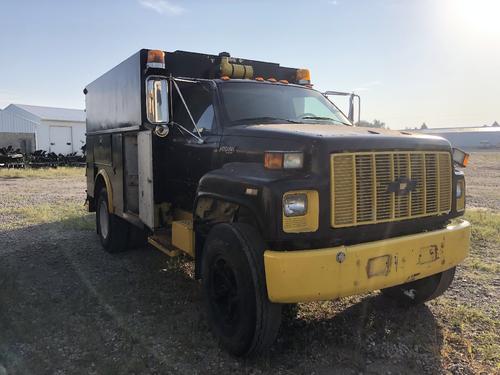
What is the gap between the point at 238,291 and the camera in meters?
3.61

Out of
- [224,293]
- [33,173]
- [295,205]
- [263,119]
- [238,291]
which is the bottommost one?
[224,293]

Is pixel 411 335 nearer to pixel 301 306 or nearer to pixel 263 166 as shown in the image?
pixel 301 306

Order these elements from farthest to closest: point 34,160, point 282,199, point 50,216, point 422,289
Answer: point 34,160, point 50,216, point 422,289, point 282,199

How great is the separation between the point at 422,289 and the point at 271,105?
244cm

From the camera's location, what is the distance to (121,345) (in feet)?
13.1

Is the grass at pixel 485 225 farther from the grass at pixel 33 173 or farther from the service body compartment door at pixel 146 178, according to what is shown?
the grass at pixel 33 173

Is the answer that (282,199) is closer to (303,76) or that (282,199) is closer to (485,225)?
(303,76)

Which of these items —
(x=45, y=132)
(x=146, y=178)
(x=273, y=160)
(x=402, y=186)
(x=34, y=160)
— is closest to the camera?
(x=273, y=160)

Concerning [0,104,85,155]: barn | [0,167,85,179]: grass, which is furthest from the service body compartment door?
[0,104,85,155]: barn

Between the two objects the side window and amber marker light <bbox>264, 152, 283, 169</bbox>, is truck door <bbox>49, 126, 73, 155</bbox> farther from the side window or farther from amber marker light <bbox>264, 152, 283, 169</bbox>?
amber marker light <bbox>264, 152, 283, 169</bbox>

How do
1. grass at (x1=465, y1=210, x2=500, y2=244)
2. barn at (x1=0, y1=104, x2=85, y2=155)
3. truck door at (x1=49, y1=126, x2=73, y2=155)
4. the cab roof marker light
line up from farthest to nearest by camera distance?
1. truck door at (x1=49, y1=126, x2=73, y2=155)
2. barn at (x1=0, y1=104, x2=85, y2=155)
3. grass at (x1=465, y1=210, x2=500, y2=244)
4. the cab roof marker light

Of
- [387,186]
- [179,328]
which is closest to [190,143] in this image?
[179,328]

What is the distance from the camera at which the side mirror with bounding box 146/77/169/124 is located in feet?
14.6

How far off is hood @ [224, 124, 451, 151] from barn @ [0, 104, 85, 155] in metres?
30.0
